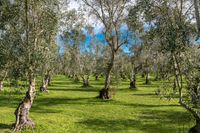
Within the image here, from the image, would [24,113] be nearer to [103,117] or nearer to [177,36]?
[103,117]

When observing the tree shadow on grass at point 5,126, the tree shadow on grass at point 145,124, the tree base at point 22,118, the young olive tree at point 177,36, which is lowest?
the tree shadow on grass at point 145,124

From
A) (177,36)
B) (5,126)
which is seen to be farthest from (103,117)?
(177,36)

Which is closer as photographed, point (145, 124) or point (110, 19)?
point (145, 124)

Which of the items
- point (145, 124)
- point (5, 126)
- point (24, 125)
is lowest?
point (145, 124)

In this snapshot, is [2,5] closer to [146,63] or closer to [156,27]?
[156,27]

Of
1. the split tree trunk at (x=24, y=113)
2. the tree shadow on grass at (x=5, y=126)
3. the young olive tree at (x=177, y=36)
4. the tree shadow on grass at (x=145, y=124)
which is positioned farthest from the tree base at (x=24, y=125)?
the young olive tree at (x=177, y=36)

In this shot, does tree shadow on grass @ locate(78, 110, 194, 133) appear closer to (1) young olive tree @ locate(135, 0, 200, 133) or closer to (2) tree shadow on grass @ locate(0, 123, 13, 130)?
(1) young olive tree @ locate(135, 0, 200, 133)

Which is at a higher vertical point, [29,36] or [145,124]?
[29,36]

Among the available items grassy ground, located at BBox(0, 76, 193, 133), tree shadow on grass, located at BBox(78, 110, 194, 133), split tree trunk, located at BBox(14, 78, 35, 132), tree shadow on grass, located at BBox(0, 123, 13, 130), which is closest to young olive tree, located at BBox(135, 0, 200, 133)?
tree shadow on grass, located at BBox(78, 110, 194, 133)

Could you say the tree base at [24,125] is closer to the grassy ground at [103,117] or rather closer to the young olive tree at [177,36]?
the grassy ground at [103,117]

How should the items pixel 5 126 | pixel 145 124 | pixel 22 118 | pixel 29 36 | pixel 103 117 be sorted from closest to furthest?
pixel 29 36 < pixel 22 118 < pixel 5 126 < pixel 145 124 < pixel 103 117

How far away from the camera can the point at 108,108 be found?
156ft

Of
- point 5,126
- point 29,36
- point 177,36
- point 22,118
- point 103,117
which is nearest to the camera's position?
point 177,36

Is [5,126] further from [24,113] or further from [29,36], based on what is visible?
[29,36]
